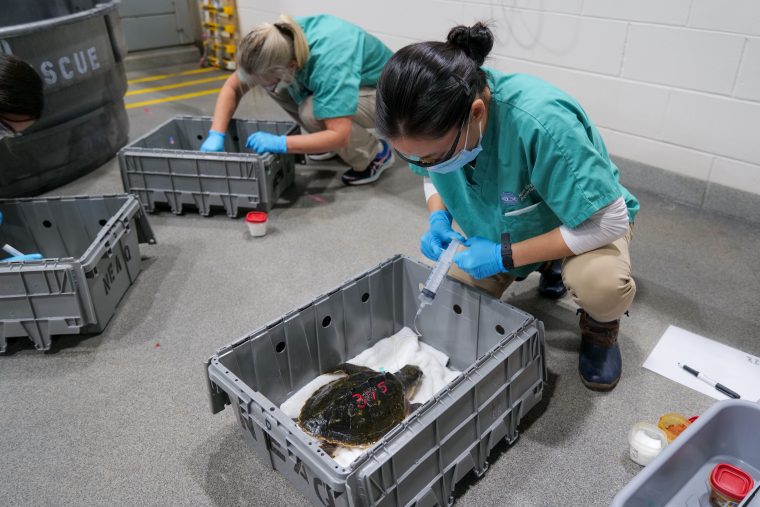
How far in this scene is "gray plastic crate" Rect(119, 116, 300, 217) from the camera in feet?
7.44

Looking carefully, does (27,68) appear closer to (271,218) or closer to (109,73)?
(271,218)

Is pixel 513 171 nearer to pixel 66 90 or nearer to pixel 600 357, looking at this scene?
pixel 600 357

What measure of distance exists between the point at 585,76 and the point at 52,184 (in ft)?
8.08

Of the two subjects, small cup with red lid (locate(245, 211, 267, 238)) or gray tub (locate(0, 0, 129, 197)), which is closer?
small cup with red lid (locate(245, 211, 267, 238))

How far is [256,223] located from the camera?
7.31 feet

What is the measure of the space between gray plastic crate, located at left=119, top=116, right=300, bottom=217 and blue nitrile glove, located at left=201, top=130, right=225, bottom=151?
4.6 inches

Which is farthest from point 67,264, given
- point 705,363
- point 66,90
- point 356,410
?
point 705,363

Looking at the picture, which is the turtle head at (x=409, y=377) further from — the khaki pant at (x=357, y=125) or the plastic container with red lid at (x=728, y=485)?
the khaki pant at (x=357, y=125)

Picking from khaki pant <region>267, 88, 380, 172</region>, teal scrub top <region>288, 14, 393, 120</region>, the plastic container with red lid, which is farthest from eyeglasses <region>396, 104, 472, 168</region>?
khaki pant <region>267, 88, 380, 172</region>

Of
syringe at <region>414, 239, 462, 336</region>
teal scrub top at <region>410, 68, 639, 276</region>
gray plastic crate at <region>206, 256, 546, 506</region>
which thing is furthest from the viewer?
syringe at <region>414, 239, 462, 336</region>

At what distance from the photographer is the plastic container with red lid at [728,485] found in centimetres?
106

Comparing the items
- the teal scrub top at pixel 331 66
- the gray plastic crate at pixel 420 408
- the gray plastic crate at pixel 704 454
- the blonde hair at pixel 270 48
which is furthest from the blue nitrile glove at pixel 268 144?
the gray plastic crate at pixel 704 454

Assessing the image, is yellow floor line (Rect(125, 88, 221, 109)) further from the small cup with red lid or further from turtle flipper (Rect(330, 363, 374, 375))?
turtle flipper (Rect(330, 363, 374, 375))

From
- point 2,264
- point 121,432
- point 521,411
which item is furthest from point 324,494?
point 2,264
